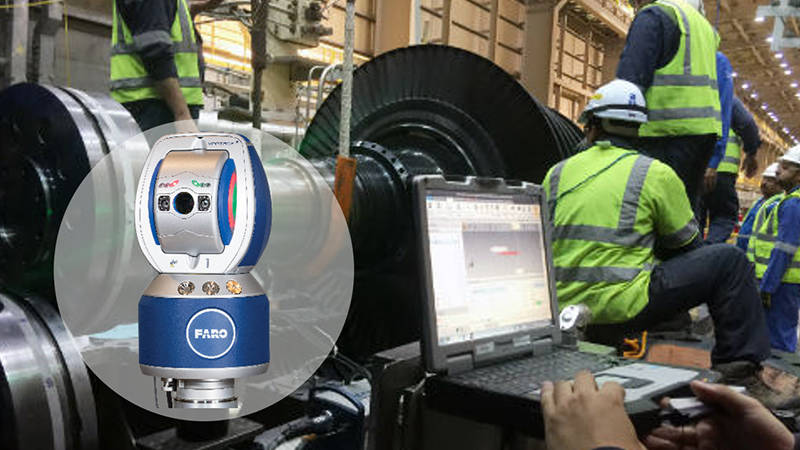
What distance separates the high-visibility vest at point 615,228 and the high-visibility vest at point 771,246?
2381 mm

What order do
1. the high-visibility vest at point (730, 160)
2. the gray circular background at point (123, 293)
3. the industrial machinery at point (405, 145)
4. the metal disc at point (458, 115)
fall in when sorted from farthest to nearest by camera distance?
the high-visibility vest at point (730, 160), the metal disc at point (458, 115), the industrial machinery at point (405, 145), the gray circular background at point (123, 293)

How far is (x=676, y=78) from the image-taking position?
98.8 inches

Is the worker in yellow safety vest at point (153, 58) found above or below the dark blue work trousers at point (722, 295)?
above

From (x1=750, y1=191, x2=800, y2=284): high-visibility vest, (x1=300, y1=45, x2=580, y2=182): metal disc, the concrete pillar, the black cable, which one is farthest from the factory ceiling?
the black cable

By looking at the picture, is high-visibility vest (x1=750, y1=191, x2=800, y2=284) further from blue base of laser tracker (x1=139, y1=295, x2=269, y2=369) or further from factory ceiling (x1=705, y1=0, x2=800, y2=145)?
factory ceiling (x1=705, y1=0, x2=800, y2=145)

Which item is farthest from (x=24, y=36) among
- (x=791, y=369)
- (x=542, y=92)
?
(x=542, y=92)

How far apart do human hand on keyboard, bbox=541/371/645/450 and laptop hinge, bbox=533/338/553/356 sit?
296 millimetres

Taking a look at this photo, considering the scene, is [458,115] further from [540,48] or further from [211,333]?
[540,48]

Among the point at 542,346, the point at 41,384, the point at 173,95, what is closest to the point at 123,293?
the point at 41,384

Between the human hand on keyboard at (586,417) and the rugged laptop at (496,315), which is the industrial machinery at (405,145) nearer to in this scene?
the rugged laptop at (496,315)

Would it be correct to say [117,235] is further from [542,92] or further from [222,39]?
[542,92]

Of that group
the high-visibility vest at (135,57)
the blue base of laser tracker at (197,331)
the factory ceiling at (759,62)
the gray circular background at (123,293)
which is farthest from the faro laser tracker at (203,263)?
the factory ceiling at (759,62)

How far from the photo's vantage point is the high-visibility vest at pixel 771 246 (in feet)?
12.9

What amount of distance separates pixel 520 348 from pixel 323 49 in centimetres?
709
